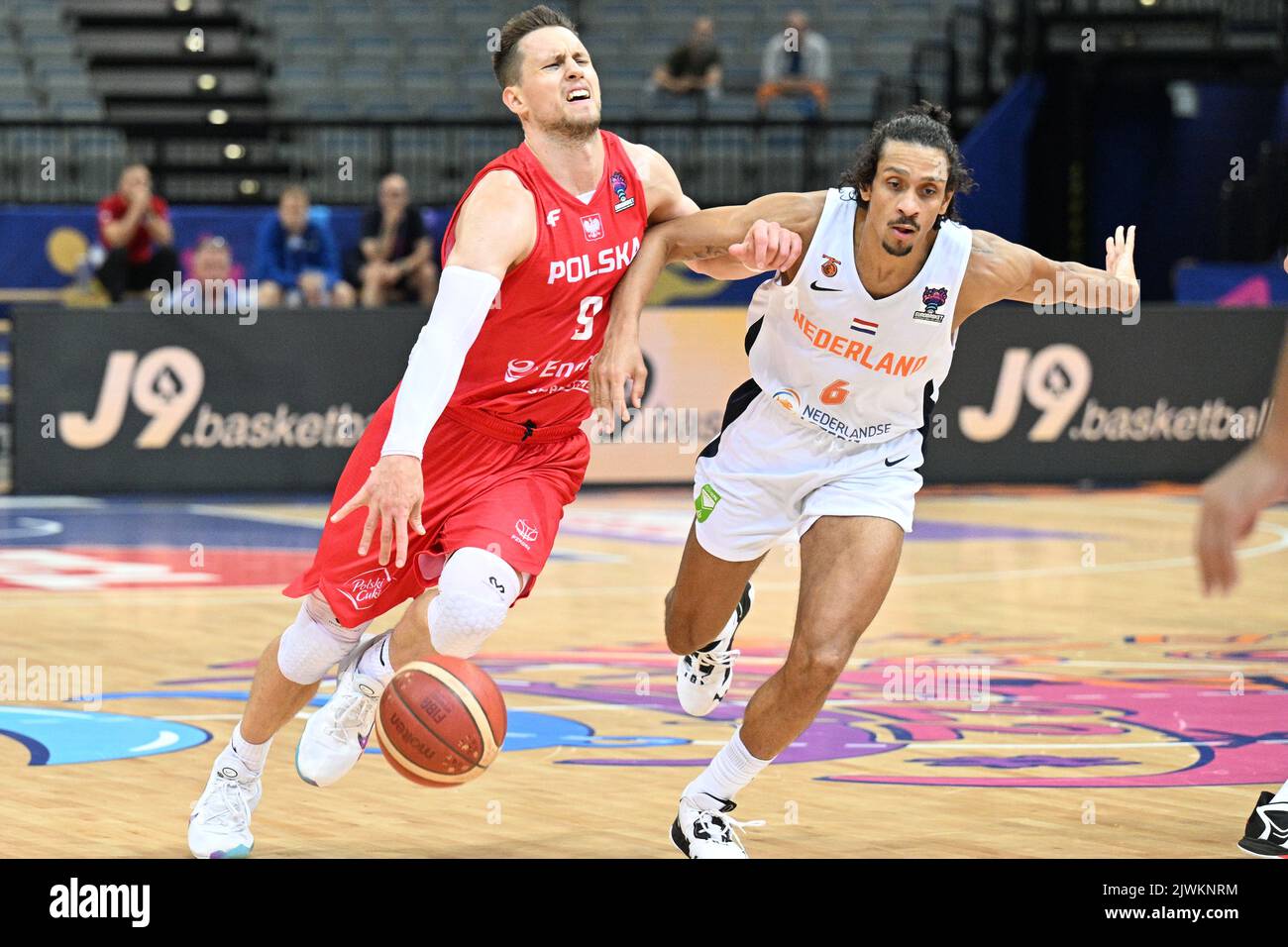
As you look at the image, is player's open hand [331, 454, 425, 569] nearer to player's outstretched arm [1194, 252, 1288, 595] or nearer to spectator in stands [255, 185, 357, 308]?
player's outstretched arm [1194, 252, 1288, 595]

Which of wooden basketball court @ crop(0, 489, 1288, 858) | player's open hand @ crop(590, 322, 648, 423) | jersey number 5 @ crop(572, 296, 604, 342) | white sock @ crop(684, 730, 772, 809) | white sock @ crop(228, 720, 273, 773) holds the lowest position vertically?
wooden basketball court @ crop(0, 489, 1288, 858)

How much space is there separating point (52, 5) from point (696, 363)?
10.2 metres

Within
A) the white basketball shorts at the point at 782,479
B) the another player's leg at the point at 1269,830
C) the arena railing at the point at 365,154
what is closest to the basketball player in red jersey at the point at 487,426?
the white basketball shorts at the point at 782,479

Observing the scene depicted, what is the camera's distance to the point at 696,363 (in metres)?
15.1

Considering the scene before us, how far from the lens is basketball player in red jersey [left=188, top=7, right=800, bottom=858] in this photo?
5.31 meters

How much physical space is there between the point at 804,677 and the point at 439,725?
1031 millimetres

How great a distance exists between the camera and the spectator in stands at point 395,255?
15375 millimetres

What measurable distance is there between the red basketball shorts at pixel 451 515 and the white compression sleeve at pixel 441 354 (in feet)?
1.08

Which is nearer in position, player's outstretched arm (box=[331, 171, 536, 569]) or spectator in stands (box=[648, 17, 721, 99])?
player's outstretched arm (box=[331, 171, 536, 569])

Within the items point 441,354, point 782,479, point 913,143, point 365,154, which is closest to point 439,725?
point 441,354

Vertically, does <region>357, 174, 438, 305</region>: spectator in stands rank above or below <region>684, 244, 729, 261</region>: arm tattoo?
below

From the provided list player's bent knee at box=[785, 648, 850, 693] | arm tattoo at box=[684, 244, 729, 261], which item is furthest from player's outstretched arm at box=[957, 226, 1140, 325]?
player's bent knee at box=[785, 648, 850, 693]

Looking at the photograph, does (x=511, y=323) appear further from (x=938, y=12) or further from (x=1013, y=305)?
(x=938, y=12)

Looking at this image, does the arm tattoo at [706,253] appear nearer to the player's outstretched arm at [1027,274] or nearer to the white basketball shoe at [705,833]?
the player's outstretched arm at [1027,274]
